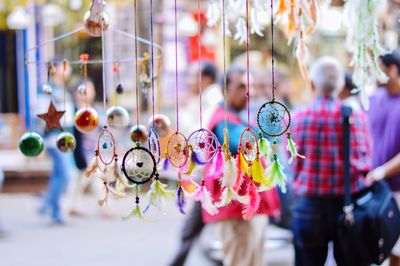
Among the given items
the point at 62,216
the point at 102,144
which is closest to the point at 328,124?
the point at 102,144

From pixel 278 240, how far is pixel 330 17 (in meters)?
3.38

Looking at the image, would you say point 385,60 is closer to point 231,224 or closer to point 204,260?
point 231,224

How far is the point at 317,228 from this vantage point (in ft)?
A: 11.8

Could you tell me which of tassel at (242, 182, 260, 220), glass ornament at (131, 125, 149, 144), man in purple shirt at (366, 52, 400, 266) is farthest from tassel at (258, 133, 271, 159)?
man in purple shirt at (366, 52, 400, 266)

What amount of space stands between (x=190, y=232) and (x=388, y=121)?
1.50 meters

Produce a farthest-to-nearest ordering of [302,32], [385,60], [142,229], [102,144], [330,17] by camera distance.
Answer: [330,17]
[142,229]
[385,60]
[302,32]
[102,144]

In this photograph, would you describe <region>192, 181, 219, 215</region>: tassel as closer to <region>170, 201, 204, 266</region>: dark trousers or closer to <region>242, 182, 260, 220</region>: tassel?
<region>242, 182, 260, 220</region>: tassel

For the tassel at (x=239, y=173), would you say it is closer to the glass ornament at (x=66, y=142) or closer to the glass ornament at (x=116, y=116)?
the glass ornament at (x=116, y=116)

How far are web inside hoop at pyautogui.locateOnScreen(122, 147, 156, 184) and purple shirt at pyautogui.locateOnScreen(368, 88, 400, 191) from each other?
6.71 feet

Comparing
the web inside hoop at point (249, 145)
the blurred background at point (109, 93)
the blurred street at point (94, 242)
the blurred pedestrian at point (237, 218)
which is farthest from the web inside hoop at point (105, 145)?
the blurred street at point (94, 242)

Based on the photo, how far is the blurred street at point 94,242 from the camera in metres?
5.66

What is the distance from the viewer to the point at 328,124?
359cm

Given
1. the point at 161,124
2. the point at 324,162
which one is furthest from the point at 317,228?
the point at 161,124

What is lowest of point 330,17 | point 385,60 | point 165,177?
point 165,177
